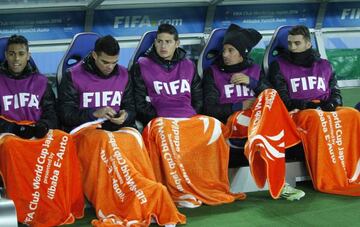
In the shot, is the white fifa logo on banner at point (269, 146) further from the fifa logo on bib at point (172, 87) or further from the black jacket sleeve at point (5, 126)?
the black jacket sleeve at point (5, 126)

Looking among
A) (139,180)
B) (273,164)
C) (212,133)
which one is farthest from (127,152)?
(273,164)

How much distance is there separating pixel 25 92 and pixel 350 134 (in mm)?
2091

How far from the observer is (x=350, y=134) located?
4.38 metres

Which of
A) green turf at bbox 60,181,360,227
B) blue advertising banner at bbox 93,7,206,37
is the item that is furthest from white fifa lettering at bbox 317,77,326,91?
blue advertising banner at bbox 93,7,206,37

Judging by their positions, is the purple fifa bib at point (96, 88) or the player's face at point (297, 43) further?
the player's face at point (297, 43)

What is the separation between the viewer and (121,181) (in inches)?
146

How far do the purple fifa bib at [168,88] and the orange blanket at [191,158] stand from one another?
17 cm

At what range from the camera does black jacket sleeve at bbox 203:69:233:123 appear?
14.5ft

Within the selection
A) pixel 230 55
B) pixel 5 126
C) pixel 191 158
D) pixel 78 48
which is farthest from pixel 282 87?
pixel 5 126

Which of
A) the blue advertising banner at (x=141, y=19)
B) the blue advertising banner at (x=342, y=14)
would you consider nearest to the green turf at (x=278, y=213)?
the blue advertising banner at (x=141, y=19)

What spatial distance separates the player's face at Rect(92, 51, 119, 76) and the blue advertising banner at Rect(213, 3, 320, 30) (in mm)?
6185

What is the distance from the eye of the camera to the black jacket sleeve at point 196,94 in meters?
4.44

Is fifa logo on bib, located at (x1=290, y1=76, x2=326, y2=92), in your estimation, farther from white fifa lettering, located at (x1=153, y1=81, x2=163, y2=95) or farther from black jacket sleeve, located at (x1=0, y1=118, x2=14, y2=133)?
black jacket sleeve, located at (x1=0, y1=118, x2=14, y2=133)

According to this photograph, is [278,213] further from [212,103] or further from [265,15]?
[265,15]
